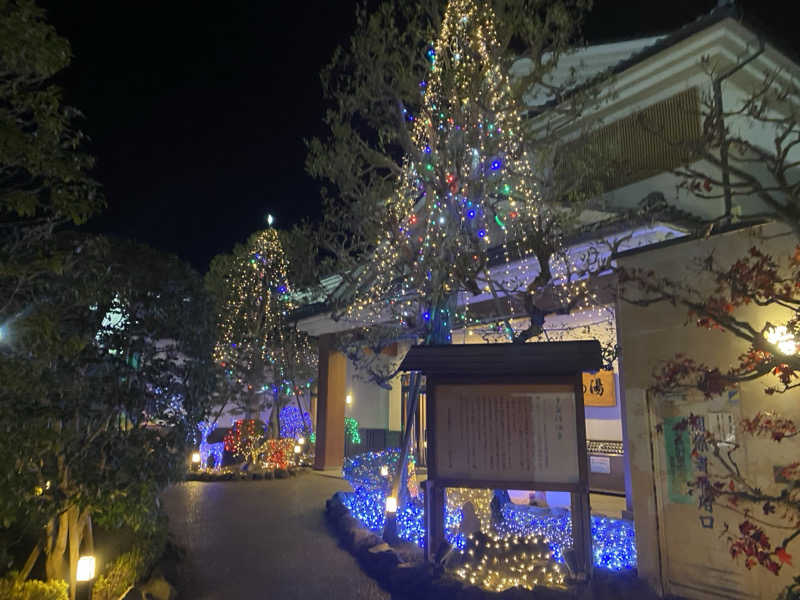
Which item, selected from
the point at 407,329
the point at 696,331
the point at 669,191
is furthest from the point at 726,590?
the point at 669,191

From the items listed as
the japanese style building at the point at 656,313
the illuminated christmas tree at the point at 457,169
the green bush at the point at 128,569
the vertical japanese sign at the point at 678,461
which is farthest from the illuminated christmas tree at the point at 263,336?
the vertical japanese sign at the point at 678,461

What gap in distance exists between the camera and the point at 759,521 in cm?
491

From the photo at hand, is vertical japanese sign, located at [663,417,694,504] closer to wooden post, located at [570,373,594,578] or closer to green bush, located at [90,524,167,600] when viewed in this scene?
wooden post, located at [570,373,594,578]

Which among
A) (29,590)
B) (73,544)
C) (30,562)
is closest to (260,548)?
(73,544)

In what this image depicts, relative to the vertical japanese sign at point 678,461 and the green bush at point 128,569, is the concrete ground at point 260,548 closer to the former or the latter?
the green bush at point 128,569

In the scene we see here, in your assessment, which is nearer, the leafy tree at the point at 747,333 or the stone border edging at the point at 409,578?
the leafy tree at the point at 747,333

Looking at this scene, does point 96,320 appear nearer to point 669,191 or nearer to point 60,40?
point 60,40

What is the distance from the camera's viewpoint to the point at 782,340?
15.0ft

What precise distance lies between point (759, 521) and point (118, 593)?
6224mm

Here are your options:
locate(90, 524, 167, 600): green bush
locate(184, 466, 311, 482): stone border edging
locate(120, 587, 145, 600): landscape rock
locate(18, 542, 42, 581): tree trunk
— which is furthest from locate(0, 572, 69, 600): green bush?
locate(184, 466, 311, 482): stone border edging

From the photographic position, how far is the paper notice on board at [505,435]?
5.45 meters

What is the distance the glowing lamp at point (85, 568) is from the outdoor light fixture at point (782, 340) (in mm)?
6383

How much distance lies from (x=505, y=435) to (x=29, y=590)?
4.51 metres

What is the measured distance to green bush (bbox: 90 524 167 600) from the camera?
219 inches
